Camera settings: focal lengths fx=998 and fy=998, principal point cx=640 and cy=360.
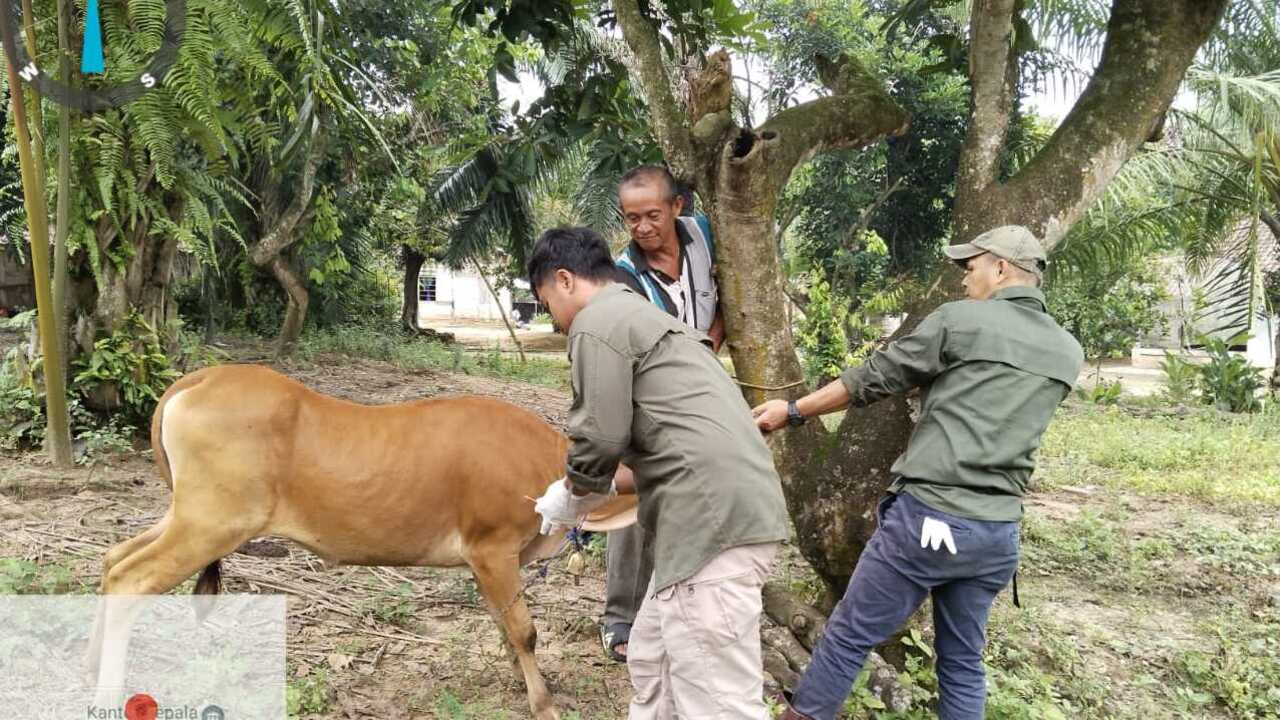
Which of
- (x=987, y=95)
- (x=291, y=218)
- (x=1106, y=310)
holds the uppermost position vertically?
(x=987, y=95)

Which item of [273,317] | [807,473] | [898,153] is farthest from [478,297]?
[807,473]

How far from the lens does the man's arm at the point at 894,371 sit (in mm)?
3367

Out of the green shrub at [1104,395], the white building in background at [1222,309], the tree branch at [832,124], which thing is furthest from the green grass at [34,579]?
the green shrub at [1104,395]

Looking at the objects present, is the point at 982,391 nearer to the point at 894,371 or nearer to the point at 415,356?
the point at 894,371

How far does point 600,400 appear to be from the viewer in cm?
266

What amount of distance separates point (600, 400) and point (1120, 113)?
122 inches

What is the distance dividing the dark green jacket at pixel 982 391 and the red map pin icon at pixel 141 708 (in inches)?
109

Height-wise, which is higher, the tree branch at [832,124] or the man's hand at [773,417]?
the tree branch at [832,124]

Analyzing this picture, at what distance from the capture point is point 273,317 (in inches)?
720

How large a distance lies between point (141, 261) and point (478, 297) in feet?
120

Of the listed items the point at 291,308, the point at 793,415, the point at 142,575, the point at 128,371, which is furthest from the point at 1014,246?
the point at 291,308

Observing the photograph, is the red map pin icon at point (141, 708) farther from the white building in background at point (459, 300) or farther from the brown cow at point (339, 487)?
the white building in background at point (459, 300)

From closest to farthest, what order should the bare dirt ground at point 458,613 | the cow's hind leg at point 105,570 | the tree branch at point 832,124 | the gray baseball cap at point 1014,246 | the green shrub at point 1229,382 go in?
the gray baseball cap at point 1014,246 < the cow's hind leg at point 105,570 < the bare dirt ground at point 458,613 < the tree branch at point 832,124 < the green shrub at point 1229,382

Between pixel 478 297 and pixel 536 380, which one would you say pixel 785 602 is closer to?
pixel 536 380
